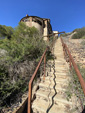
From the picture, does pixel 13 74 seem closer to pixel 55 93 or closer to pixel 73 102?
pixel 55 93

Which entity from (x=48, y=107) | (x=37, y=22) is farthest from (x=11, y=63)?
(x=37, y=22)

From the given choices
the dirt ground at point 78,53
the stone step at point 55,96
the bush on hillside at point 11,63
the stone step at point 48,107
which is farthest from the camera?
the dirt ground at point 78,53

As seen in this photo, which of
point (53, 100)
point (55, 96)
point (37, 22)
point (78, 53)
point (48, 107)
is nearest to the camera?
point (48, 107)

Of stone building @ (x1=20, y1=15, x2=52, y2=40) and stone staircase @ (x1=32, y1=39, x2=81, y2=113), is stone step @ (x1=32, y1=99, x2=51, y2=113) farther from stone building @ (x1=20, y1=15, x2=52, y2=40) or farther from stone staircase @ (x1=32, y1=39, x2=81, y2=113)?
stone building @ (x1=20, y1=15, x2=52, y2=40)

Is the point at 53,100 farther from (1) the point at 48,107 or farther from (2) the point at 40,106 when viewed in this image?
(2) the point at 40,106

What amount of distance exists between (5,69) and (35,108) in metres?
2.03

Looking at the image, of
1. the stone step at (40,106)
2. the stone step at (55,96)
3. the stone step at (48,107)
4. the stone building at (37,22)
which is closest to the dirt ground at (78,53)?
the stone step at (55,96)

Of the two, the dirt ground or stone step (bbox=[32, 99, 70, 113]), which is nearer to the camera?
stone step (bbox=[32, 99, 70, 113])

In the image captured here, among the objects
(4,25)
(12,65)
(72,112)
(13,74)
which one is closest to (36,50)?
(12,65)

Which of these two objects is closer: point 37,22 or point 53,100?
point 53,100

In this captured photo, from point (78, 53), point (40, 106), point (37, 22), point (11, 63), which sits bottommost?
point (40, 106)


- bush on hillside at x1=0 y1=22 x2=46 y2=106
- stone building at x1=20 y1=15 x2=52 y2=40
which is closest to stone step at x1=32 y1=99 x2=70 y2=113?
bush on hillside at x1=0 y1=22 x2=46 y2=106

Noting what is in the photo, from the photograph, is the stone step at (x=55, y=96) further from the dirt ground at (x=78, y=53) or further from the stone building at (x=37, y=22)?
the stone building at (x=37, y=22)

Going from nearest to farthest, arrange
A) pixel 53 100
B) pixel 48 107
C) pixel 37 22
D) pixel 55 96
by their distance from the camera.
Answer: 1. pixel 48 107
2. pixel 53 100
3. pixel 55 96
4. pixel 37 22
